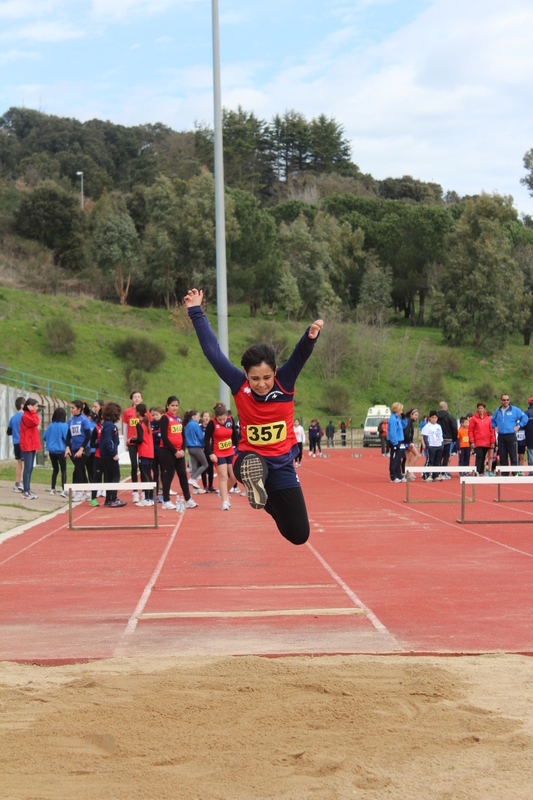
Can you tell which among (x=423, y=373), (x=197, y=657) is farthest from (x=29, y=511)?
(x=423, y=373)

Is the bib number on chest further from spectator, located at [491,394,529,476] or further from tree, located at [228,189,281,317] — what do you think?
tree, located at [228,189,281,317]

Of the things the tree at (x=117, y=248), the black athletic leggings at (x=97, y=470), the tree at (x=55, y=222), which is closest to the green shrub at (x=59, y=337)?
the tree at (x=117, y=248)

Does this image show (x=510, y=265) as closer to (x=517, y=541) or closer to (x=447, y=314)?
(x=447, y=314)

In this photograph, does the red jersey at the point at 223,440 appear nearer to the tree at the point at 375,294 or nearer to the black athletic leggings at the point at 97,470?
the black athletic leggings at the point at 97,470

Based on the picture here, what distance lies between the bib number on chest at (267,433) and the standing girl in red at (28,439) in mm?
10622

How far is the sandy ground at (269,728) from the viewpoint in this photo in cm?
356

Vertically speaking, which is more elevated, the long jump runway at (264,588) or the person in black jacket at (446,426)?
the person in black jacket at (446,426)

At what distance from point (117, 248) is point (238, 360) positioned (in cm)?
1312

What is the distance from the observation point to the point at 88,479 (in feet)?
55.0

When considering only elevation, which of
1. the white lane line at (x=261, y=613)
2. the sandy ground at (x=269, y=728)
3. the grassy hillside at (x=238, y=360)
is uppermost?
the grassy hillside at (x=238, y=360)

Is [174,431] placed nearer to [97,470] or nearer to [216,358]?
[97,470]

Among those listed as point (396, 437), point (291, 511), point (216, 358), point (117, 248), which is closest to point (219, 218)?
point (396, 437)

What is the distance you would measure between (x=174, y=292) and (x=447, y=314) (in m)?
21.9

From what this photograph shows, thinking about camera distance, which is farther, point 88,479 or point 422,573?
point 88,479
